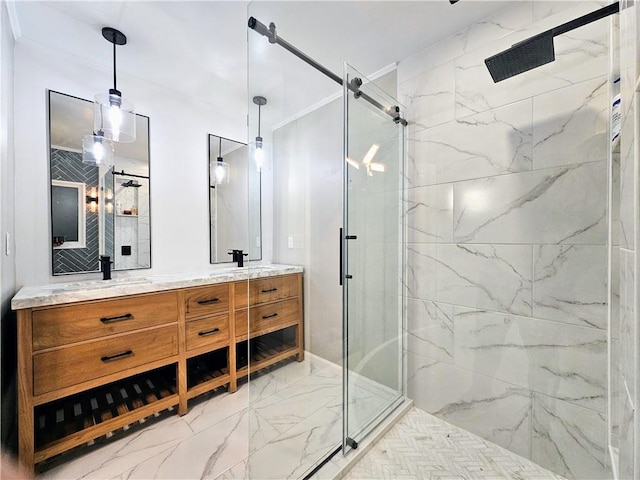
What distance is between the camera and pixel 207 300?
78.0 inches

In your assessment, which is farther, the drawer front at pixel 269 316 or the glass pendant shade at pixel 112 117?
the drawer front at pixel 269 316

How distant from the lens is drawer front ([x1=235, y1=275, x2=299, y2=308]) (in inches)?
73.5

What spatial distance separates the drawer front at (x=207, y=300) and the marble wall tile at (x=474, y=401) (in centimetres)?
139

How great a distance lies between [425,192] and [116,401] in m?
2.37

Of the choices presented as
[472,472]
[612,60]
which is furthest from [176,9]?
[472,472]

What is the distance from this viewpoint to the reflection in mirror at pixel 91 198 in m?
1.79

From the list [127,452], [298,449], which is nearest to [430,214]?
[298,449]

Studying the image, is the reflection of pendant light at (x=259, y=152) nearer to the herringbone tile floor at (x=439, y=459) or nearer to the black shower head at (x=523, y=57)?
the black shower head at (x=523, y=57)

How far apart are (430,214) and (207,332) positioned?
174 centimetres

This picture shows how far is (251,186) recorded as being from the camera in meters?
1.86

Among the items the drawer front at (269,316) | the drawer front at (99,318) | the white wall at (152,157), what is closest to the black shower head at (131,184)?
the white wall at (152,157)

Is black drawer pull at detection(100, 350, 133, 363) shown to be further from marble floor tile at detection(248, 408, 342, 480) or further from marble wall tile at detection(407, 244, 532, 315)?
marble wall tile at detection(407, 244, 532, 315)

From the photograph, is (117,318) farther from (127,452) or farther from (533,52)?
(533,52)

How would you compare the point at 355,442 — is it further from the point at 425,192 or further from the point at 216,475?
the point at 425,192
